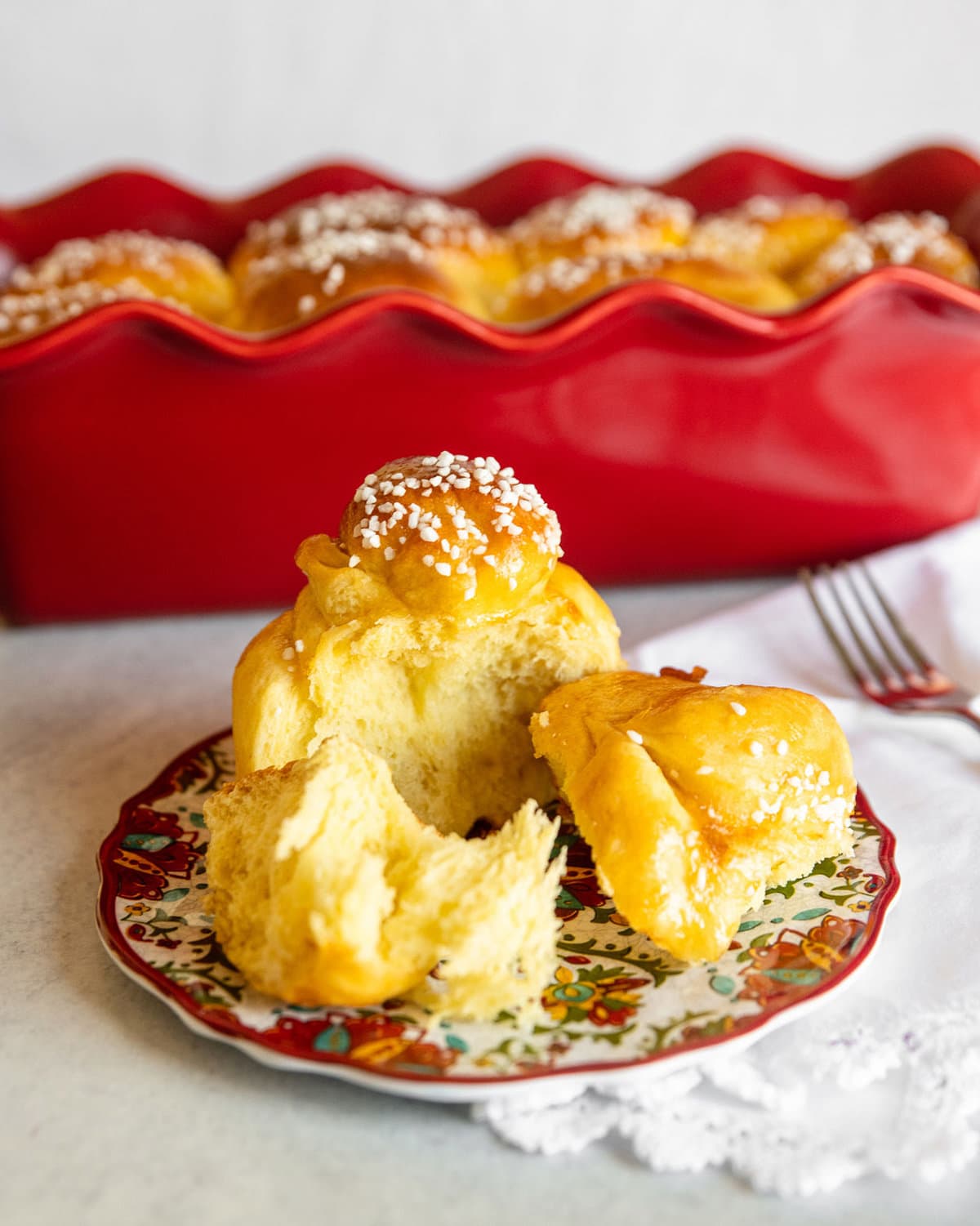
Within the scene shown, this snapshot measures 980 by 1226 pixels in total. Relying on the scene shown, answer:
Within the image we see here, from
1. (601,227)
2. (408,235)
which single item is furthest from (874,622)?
(408,235)

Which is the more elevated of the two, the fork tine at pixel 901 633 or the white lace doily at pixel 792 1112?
the white lace doily at pixel 792 1112

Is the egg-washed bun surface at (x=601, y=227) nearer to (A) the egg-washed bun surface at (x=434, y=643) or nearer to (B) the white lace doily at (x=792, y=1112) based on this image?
(A) the egg-washed bun surface at (x=434, y=643)

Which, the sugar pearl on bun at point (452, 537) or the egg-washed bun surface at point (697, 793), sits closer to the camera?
the egg-washed bun surface at point (697, 793)

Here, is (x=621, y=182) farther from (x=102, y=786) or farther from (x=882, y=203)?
(x=102, y=786)

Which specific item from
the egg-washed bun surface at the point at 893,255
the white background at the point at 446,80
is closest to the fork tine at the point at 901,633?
the egg-washed bun surface at the point at 893,255

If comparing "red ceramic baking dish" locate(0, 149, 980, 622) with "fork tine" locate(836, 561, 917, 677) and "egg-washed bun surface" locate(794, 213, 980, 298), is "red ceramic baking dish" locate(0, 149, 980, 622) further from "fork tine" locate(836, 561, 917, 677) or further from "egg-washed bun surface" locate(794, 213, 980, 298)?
"egg-washed bun surface" locate(794, 213, 980, 298)

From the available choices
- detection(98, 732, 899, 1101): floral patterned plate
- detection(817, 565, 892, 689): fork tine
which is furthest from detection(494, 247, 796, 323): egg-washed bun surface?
detection(98, 732, 899, 1101): floral patterned plate
